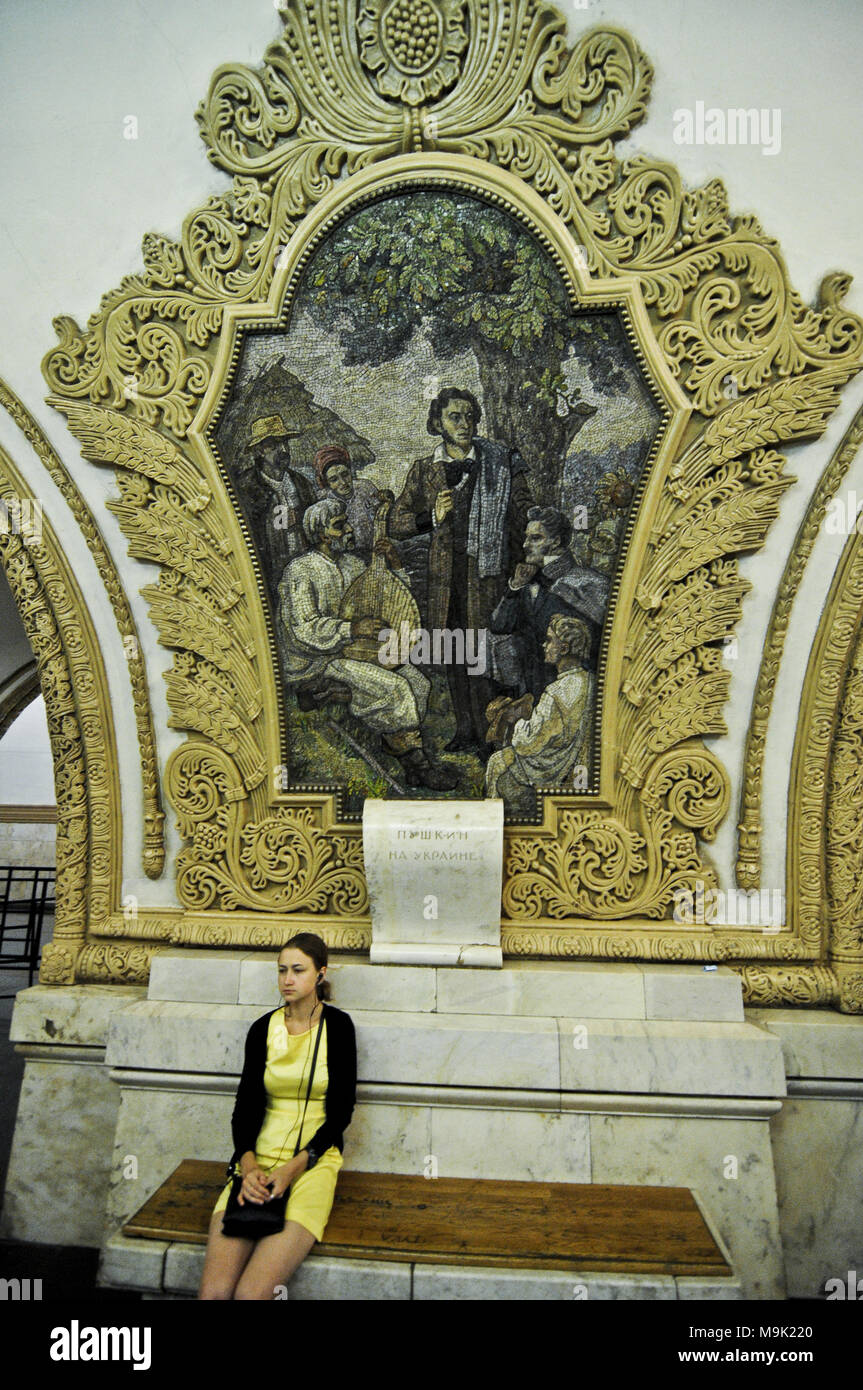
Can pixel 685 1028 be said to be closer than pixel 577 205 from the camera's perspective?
Yes

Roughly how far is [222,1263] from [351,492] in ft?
8.32

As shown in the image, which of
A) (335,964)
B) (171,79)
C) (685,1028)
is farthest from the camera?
(171,79)

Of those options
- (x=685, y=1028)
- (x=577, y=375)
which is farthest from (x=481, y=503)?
(x=685, y=1028)

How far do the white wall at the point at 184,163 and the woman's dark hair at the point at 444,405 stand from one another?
1078mm

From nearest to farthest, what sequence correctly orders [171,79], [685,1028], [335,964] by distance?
[685,1028], [335,964], [171,79]

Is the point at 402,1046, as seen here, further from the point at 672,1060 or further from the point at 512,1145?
the point at 672,1060

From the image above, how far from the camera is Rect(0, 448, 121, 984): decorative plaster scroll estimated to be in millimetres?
3695

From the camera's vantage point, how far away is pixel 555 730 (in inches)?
134

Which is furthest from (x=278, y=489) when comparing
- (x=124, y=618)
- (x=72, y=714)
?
(x=72, y=714)

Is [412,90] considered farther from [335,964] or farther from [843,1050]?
[843,1050]

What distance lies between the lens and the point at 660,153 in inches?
130

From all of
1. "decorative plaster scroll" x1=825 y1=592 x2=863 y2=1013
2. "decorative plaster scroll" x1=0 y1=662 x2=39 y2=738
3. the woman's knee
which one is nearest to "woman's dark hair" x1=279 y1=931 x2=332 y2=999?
→ the woman's knee

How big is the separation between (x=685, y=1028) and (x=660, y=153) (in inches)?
122

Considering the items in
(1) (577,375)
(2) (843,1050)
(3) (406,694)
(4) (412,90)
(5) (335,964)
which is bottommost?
(2) (843,1050)
